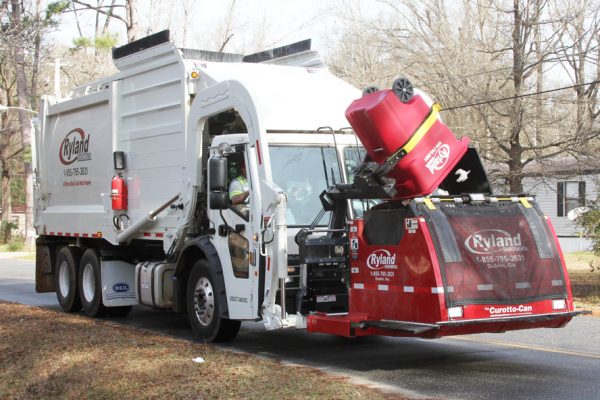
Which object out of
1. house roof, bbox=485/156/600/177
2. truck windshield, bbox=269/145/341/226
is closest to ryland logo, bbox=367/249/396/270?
truck windshield, bbox=269/145/341/226

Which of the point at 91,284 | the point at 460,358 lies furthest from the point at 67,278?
the point at 460,358

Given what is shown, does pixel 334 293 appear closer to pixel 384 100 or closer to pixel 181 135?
pixel 384 100

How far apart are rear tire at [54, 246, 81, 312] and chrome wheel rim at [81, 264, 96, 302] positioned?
0.67 feet

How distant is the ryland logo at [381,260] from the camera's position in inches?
310

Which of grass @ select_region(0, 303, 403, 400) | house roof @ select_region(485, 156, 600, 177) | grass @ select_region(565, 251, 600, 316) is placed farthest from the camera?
house roof @ select_region(485, 156, 600, 177)

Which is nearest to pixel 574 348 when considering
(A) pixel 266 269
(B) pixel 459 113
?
(A) pixel 266 269

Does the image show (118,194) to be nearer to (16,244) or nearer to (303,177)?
(303,177)

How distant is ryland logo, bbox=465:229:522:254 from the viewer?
Answer: 25.3 feet

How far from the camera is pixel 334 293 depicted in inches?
351

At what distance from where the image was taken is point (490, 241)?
25.6ft

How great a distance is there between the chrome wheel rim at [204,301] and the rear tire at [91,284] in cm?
302

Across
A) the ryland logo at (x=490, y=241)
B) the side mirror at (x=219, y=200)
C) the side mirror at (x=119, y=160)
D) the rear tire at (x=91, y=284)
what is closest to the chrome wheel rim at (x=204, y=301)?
the side mirror at (x=219, y=200)

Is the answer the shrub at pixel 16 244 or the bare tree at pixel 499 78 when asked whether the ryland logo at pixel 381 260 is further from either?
the shrub at pixel 16 244

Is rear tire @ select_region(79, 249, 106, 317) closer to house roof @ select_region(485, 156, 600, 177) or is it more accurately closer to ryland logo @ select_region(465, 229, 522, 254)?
ryland logo @ select_region(465, 229, 522, 254)
